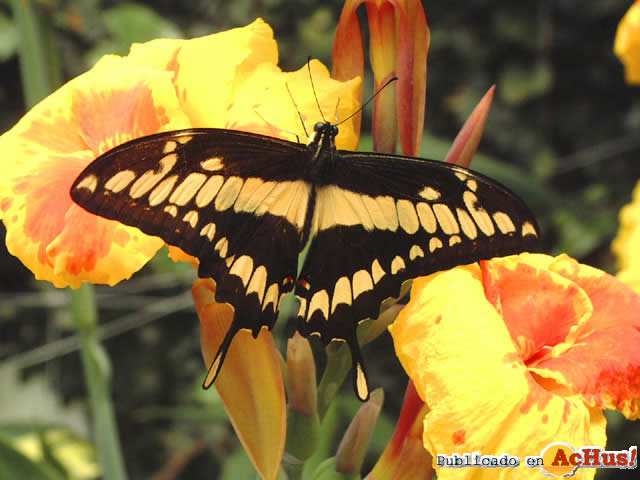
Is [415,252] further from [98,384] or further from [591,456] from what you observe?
[98,384]

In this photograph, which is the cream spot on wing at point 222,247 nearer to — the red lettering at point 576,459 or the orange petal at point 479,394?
the orange petal at point 479,394

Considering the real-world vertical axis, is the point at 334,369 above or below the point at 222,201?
below

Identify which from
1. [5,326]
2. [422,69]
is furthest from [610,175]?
[5,326]

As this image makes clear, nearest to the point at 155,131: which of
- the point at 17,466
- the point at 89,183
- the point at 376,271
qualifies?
the point at 89,183

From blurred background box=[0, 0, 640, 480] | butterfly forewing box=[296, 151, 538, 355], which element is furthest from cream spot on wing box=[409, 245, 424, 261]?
blurred background box=[0, 0, 640, 480]

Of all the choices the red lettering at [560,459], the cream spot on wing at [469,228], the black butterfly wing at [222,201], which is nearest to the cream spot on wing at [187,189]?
the black butterfly wing at [222,201]

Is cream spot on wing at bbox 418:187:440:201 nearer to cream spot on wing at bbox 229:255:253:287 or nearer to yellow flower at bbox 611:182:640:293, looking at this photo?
cream spot on wing at bbox 229:255:253:287
